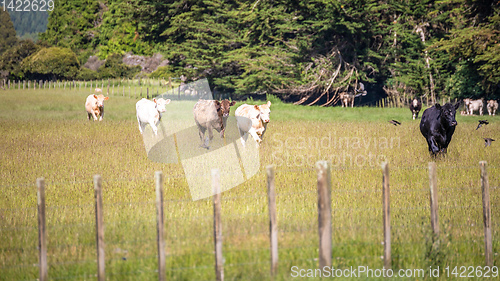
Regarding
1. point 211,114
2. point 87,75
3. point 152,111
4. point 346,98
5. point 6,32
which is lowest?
point 211,114

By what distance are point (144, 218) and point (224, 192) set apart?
224 cm

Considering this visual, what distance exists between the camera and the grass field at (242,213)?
6.50 metres

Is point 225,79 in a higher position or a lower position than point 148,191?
higher

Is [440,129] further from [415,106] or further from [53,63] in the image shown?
[53,63]

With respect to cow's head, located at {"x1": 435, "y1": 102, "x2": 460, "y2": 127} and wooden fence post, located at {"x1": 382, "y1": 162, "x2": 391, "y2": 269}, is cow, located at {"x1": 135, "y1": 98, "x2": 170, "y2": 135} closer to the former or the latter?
cow's head, located at {"x1": 435, "y1": 102, "x2": 460, "y2": 127}

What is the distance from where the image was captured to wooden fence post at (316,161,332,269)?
5818 mm

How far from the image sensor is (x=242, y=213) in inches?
328

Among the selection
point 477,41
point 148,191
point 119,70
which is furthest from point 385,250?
point 119,70

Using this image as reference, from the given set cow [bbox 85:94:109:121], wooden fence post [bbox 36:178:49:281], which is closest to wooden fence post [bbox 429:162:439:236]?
wooden fence post [bbox 36:178:49:281]

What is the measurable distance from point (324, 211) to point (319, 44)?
1418 inches

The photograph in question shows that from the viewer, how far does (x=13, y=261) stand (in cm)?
654

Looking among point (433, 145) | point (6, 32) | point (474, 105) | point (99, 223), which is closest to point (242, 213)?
point (99, 223)

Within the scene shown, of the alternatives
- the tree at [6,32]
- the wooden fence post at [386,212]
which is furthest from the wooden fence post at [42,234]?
the tree at [6,32]

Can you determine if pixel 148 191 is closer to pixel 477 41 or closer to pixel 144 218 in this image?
pixel 144 218
